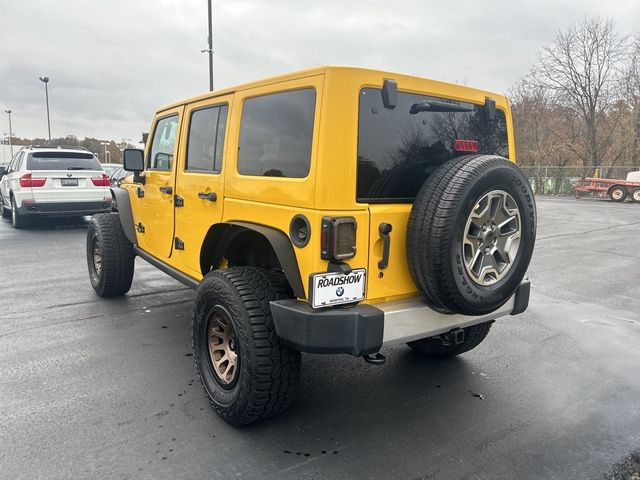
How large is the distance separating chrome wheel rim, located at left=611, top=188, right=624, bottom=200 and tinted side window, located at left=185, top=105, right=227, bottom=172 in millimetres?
24819

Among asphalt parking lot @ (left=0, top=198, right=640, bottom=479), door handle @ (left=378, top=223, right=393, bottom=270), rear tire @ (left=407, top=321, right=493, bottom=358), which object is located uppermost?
door handle @ (left=378, top=223, right=393, bottom=270)

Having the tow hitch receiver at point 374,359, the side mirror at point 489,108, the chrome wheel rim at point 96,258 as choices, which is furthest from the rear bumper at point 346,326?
the chrome wheel rim at point 96,258

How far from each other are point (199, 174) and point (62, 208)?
28.2 ft

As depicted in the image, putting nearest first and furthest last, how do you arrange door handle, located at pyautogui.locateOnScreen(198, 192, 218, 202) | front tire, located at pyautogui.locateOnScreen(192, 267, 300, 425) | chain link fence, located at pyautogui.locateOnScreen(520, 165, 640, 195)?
front tire, located at pyautogui.locateOnScreen(192, 267, 300, 425) < door handle, located at pyautogui.locateOnScreen(198, 192, 218, 202) < chain link fence, located at pyautogui.locateOnScreen(520, 165, 640, 195)

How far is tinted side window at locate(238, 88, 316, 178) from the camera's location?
8.76 feet

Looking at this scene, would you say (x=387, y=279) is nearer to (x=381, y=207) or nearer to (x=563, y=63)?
(x=381, y=207)

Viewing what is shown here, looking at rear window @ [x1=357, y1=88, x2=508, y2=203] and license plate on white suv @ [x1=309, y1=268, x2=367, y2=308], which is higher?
rear window @ [x1=357, y1=88, x2=508, y2=203]

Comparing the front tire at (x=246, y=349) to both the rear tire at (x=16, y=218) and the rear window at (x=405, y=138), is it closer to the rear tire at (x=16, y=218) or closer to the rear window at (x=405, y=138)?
the rear window at (x=405, y=138)

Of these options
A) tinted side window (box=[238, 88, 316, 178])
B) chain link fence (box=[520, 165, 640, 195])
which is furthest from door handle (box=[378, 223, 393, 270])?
chain link fence (box=[520, 165, 640, 195])

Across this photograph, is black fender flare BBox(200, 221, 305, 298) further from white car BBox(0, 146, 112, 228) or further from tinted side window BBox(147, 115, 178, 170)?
white car BBox(0, 146, 112, 228)

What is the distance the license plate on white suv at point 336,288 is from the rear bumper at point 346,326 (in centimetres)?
5

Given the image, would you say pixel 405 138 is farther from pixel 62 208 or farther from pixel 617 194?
pixel 617 194

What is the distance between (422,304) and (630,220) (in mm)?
14812

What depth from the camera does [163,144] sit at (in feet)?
14.5
